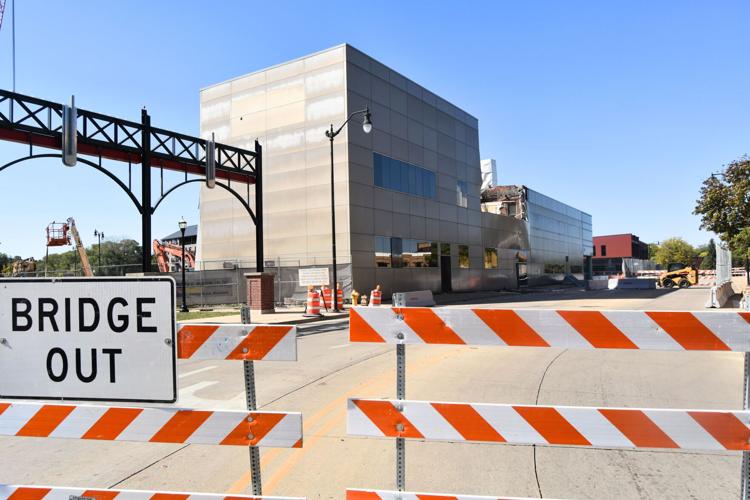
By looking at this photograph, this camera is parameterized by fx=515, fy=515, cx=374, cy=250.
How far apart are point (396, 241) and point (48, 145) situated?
21.6 metres

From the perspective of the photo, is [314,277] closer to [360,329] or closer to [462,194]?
[462,194]

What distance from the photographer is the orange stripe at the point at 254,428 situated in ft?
9.76

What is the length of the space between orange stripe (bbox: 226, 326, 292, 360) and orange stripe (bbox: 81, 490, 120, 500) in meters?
1.00

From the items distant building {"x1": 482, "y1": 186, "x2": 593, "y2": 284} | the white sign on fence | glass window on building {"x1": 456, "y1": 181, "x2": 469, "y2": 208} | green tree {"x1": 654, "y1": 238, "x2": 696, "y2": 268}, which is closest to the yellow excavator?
distant building {"x1": 482, "y1": 186, "x2": 593, "y2": 284}

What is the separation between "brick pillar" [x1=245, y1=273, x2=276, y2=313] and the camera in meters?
23.7

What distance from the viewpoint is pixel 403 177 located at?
35.8m

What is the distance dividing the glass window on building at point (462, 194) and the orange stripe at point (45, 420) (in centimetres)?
4064

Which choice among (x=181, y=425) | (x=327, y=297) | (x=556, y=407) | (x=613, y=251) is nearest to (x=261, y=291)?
(x=327, y=297)

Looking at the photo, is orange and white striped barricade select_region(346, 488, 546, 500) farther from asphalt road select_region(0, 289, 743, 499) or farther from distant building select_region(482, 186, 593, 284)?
distant building select_region(482, 186, 593, 284)

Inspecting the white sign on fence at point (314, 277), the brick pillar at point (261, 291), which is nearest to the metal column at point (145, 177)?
the brick pillar at point (261, 291)

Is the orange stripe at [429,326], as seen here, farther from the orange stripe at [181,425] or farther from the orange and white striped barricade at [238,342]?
the orange stripe at [181,425]

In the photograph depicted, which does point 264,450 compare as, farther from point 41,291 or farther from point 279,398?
point 41,291

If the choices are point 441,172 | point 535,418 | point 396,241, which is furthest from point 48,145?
point 441,172

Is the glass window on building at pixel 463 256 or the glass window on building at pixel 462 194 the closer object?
the glass window on building at pixel 463 256
